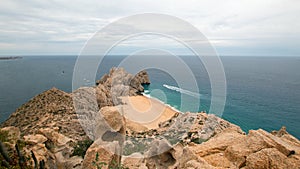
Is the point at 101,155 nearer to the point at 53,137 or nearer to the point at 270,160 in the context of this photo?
the point at 53,137

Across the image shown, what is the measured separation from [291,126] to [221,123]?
21.6m

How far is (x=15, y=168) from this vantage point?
26.7 ft

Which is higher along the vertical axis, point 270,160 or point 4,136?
point 270,160

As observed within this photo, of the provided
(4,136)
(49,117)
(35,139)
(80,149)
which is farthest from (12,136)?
(49,117)

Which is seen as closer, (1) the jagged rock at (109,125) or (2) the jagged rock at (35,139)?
(1) the jagged rock at (109,125)

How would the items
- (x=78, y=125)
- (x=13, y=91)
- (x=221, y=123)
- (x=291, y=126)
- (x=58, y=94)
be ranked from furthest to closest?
(x=13, y=91) → (x=291, y=126) → (x=58, y=94) → (x=221, y=123) → (x=78, y=125)

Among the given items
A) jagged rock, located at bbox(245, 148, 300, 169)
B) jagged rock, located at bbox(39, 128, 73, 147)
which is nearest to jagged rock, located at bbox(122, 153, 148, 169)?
jagged rock, located at bbox(39, 128, 73, 147)

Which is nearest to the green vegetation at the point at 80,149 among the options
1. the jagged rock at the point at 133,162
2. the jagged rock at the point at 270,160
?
the jagged rock at the point at 133,162

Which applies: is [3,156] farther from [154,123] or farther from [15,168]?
[154,123]

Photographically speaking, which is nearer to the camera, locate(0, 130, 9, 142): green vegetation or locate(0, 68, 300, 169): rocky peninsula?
locate(0, 68, 300, 169): rocky peninsula

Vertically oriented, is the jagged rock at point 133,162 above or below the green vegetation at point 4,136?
below

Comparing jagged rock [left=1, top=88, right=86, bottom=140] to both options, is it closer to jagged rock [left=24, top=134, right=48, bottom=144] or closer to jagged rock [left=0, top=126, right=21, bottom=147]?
jagged rock [left=24, top=134, right=48, bottom=144]

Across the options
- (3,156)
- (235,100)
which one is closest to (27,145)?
(3,156)

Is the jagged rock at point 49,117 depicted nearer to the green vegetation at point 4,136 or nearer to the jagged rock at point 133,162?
the jagged rock at point 133,162
